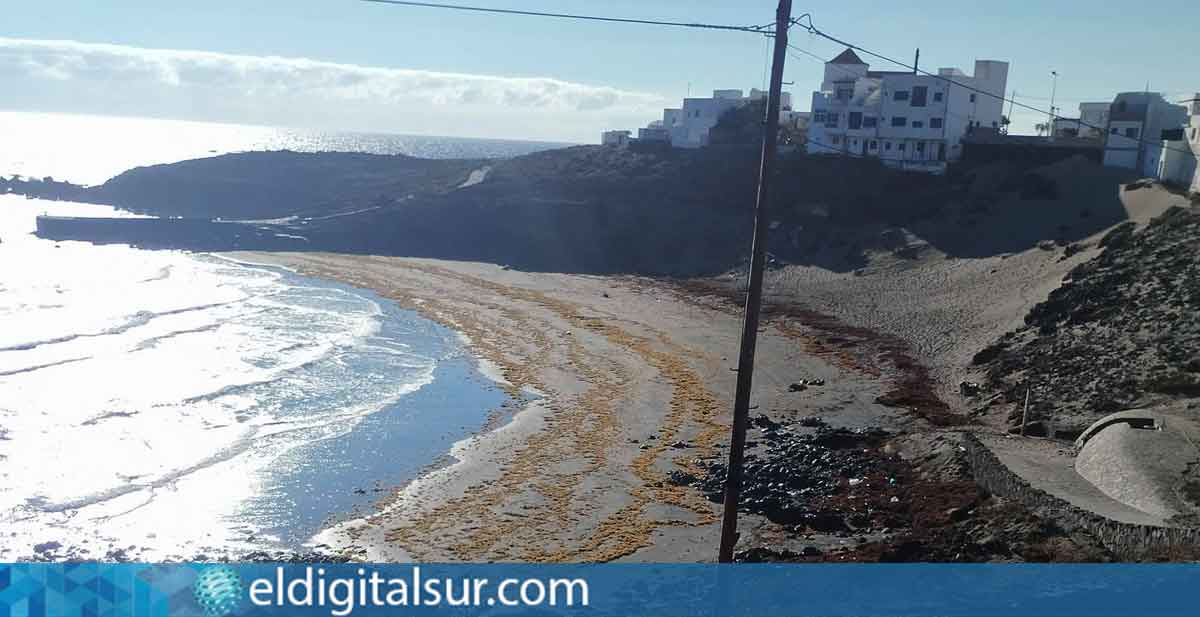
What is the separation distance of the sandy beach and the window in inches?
940

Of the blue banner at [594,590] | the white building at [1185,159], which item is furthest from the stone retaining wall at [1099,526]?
the white building at [1185,159]

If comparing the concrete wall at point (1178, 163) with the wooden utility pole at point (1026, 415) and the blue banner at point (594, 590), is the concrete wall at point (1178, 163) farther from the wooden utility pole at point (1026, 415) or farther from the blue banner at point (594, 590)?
the blue banner at point (594, 590)

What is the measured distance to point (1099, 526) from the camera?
15.2 m

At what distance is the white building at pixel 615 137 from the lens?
89.1 meters

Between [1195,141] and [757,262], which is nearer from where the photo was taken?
[757,262]

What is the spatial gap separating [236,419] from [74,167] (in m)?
151

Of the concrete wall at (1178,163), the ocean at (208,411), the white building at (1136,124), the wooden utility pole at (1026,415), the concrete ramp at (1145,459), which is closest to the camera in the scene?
the concrete ramp at (1145,459)

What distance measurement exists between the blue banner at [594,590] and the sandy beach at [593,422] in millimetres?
1122

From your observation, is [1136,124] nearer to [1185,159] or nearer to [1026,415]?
[1185,159]

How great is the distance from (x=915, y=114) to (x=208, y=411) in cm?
5062

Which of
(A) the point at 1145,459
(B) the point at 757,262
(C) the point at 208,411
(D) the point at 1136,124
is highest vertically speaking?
(D) the point at 1136,124

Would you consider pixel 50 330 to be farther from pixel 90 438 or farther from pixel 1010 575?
pixel 1010 575

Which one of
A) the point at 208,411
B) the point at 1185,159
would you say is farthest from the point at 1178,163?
the point at 208,411

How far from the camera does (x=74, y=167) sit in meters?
156
